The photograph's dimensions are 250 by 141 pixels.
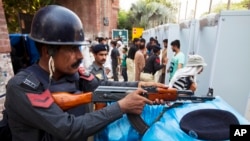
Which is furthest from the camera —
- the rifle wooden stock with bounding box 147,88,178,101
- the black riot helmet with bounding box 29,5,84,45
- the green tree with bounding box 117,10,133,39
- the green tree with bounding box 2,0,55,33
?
the green tree with bounding box 117,10,133,39

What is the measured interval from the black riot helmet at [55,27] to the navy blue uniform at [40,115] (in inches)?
7.7

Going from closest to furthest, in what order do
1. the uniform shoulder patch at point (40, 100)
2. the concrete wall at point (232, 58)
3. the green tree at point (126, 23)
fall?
1. the uniform shoulder patch at point (40, 100)
2. the concrete wall at point (232, 58)
3. the green tree at point (126, 23)

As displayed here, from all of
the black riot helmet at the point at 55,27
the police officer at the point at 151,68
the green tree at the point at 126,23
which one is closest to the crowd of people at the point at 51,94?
the black riot helmet at the point at 55,27

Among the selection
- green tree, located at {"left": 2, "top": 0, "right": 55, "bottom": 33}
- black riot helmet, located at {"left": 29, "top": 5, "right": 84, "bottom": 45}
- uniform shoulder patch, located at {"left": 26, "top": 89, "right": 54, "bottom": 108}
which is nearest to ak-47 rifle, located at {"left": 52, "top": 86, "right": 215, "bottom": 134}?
uniform shoulder patch, located at {"left": 26, "top": 89, "right": 54, "bottom": 108}

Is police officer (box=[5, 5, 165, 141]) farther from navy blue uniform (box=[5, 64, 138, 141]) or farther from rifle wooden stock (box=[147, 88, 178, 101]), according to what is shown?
rifle wooden stock (box=[147, 88, 178, 101])

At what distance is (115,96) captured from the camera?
1.22 meters

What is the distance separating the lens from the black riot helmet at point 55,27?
1.07 metres

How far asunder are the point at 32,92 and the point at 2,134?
20.6 inches

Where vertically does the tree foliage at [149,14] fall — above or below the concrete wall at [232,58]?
above

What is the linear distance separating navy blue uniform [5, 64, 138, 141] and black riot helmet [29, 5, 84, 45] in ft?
0.64

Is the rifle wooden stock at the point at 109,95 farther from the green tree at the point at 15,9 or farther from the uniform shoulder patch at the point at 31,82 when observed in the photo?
the green tree at the point at 15,9

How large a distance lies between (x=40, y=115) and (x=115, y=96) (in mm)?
445

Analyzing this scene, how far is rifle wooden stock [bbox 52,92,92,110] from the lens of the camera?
3.65 ft

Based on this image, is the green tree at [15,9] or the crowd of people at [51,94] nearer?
the crowd of people at [51,94]
